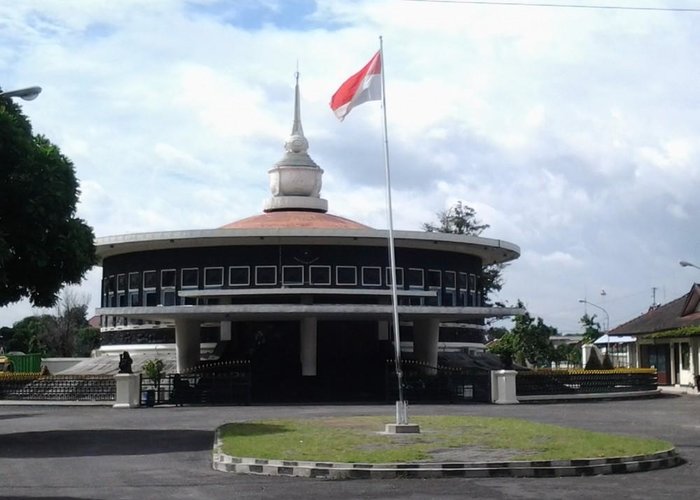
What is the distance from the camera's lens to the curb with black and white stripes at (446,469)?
16297mm

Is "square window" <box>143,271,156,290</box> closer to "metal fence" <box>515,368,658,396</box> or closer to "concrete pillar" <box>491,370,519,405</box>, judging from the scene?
"concrete pillar" <box>491,370,519,405</box>

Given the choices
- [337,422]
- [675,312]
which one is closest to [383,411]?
[337,422]

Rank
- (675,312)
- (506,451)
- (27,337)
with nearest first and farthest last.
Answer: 1. (506,451)
2. (675,312)
3. (27,337)

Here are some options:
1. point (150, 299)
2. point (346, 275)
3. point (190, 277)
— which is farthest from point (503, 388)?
point (150, 299)

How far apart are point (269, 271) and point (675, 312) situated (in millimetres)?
27161

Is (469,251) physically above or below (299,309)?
above

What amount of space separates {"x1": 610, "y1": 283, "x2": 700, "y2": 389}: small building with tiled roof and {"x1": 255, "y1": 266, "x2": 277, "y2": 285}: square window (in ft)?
70.9

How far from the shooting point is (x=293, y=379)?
4516cm

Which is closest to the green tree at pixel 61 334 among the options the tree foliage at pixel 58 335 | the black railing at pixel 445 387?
the tree foliage at pixel 58 335

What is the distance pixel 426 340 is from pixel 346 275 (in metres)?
4.80

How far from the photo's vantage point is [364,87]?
26500 mm

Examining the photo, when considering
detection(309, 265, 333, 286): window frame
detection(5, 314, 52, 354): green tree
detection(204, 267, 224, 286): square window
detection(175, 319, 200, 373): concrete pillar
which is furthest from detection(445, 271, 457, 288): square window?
detection(5, 314, 52, 354): green tree

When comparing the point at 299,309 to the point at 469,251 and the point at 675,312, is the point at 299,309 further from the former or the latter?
the point at 675,312

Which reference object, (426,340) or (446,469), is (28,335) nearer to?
(426,340)
